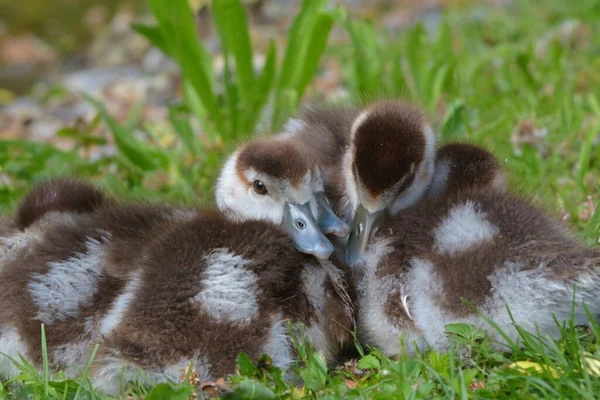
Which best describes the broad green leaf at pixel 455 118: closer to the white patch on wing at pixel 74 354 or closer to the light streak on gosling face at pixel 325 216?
the light streak on gosling face at pixel 325 216

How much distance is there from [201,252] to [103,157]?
2277mm

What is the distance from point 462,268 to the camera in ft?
7.85

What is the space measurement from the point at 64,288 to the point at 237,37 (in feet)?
7.10

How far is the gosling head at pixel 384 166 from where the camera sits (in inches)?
103

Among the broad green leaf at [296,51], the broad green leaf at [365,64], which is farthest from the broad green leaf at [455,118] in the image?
the broad green leaf at [296,51]

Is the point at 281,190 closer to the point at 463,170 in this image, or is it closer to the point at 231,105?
the point at 463,170

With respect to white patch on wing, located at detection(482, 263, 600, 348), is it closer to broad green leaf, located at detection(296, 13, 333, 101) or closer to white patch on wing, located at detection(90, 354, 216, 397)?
white patch on wing, located at detection(90, 354, 216, 397)

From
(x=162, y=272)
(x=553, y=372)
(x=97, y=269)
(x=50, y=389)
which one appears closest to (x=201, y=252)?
(x=162, y=272)

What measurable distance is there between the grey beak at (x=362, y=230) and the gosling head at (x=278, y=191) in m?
0.14

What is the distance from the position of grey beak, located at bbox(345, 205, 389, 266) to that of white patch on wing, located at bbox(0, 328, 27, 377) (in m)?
1.07

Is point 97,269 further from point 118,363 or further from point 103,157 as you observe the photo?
point 103,157

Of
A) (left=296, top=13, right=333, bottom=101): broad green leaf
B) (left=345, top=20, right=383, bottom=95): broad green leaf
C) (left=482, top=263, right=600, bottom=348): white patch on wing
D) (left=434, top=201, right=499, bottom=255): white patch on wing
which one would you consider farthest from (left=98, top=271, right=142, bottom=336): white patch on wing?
(left=345, top=20, right=383, bottom=95): broad green leaf

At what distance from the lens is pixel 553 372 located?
7.00ft

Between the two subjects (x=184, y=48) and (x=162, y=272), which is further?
(x=184, y=48)
